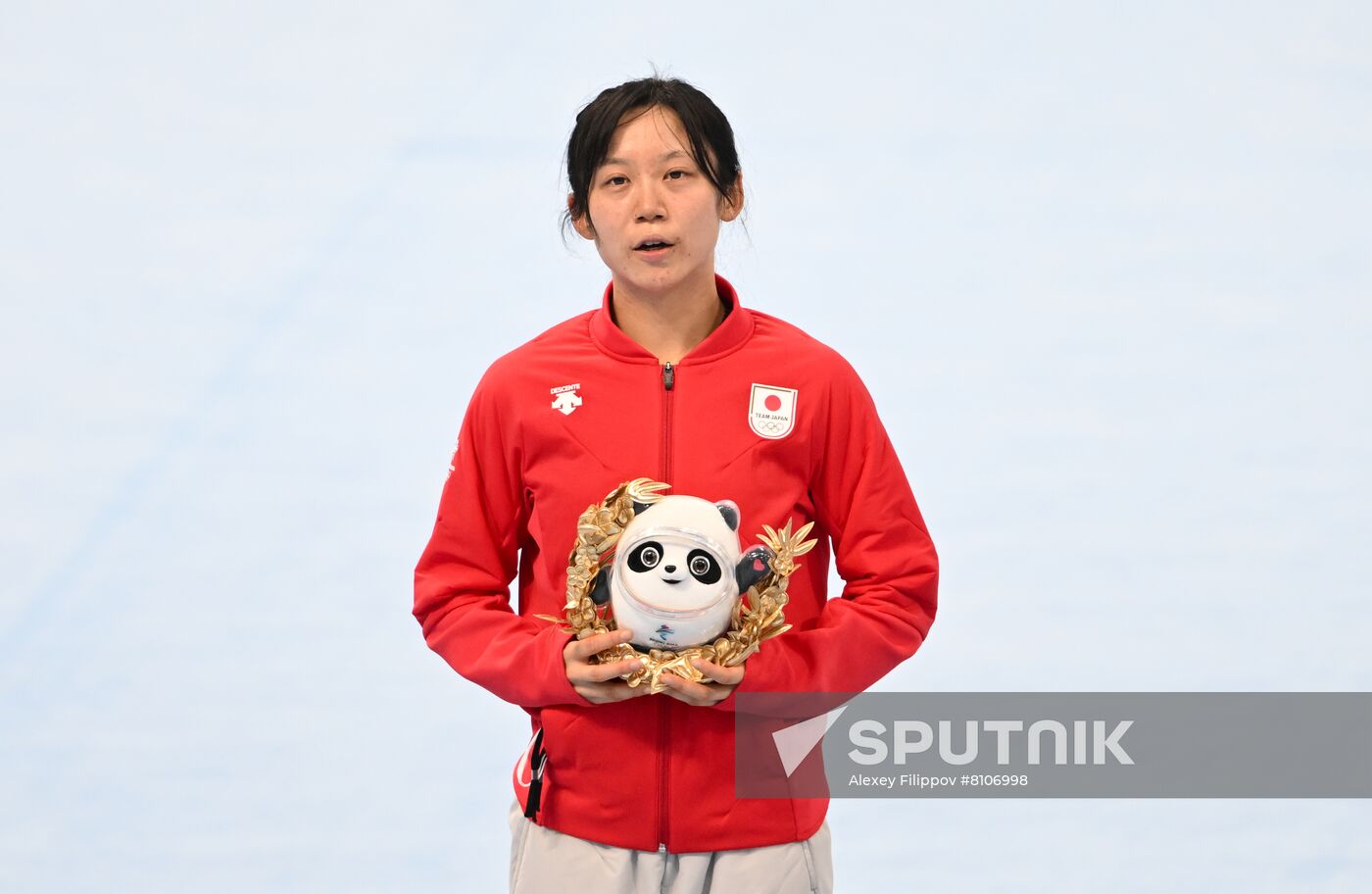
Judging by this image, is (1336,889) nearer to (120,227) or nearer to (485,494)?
(485,494)

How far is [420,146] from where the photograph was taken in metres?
5.64

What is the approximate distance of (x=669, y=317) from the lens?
8.10 feet

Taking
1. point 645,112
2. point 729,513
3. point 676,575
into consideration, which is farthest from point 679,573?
point 645,112

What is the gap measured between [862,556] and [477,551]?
1.57 feet

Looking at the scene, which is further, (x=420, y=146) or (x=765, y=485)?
(x=420, y=146)

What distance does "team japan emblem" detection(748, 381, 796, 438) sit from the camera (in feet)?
7.89

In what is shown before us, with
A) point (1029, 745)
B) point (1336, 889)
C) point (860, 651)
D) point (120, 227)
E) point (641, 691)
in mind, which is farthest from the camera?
point (120, 227)

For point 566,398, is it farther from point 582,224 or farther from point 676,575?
point 676,575

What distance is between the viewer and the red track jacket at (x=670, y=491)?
2369 mm

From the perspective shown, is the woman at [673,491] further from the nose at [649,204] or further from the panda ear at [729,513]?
the panda ear at [729,513]

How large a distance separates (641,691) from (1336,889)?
2080 millimetres

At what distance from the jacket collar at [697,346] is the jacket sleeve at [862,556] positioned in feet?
0.42

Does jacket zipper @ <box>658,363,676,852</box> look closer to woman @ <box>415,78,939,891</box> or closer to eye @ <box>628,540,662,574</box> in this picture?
woman @ <box>415,78,939,891</box>

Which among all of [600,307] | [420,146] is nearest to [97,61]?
[420,146]
